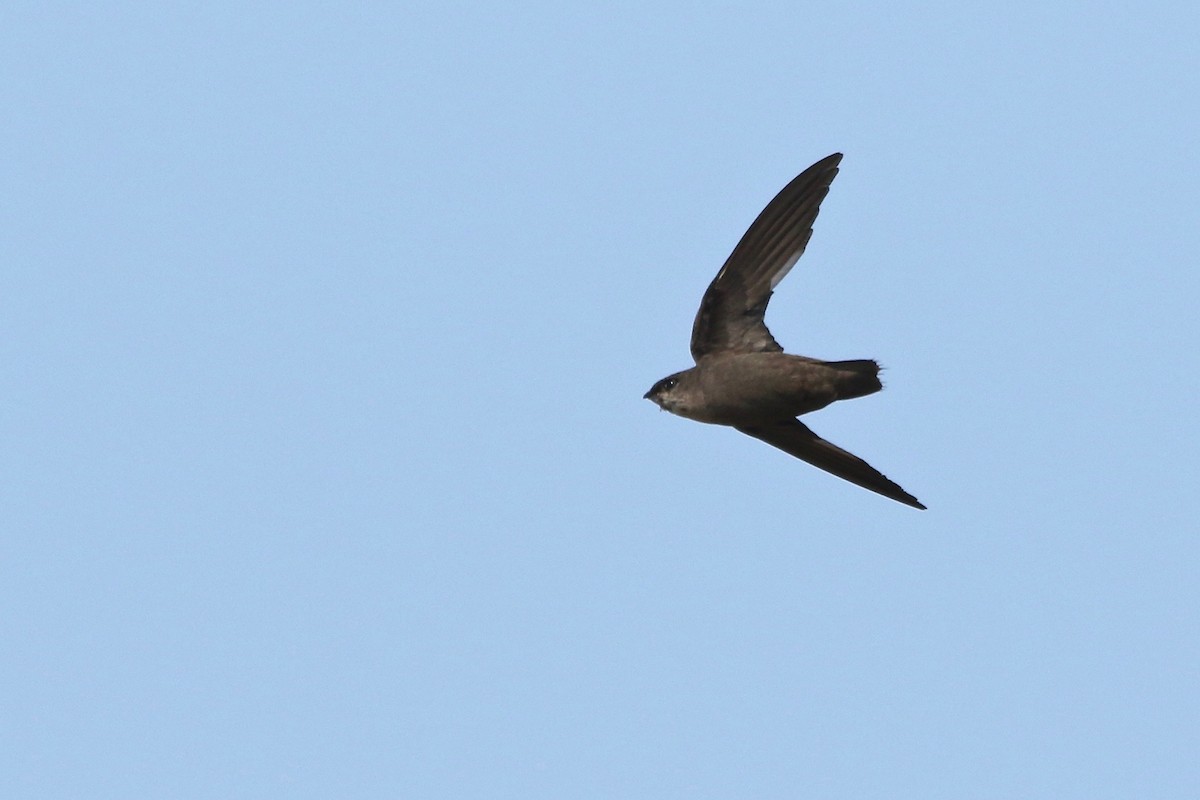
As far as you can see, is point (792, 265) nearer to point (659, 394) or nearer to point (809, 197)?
point (809, 197)

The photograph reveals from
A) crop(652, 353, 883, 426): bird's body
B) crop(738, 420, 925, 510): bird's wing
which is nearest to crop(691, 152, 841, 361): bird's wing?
crop(652, 353, 883, 426): bird's body

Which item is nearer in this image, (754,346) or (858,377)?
(858,377)

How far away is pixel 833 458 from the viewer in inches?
622

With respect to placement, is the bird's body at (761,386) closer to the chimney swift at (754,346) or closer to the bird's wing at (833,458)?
the chimney swift at (754,346)

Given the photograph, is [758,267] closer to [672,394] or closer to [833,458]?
[672,394]

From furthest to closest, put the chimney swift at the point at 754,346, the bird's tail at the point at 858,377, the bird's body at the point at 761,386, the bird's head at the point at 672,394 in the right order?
the bird's head at the point at 672,394, the chimney swift at the point at 754,346, the bird's body at the point at 761,386, the bird's tail at the point at 858,377

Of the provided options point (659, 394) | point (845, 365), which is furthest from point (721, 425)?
point (845, 365)

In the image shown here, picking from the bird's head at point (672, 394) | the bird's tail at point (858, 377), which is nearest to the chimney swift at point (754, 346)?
the bird's head at point (672, 394)

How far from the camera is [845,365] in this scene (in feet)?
46.4

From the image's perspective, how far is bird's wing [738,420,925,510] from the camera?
15695 millimetres

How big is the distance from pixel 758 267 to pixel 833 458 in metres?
1.88

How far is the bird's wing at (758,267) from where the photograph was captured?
15.3 meters

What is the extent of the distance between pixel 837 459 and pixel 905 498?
0.71m

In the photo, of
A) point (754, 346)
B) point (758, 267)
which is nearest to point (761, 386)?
point (754, 346)
